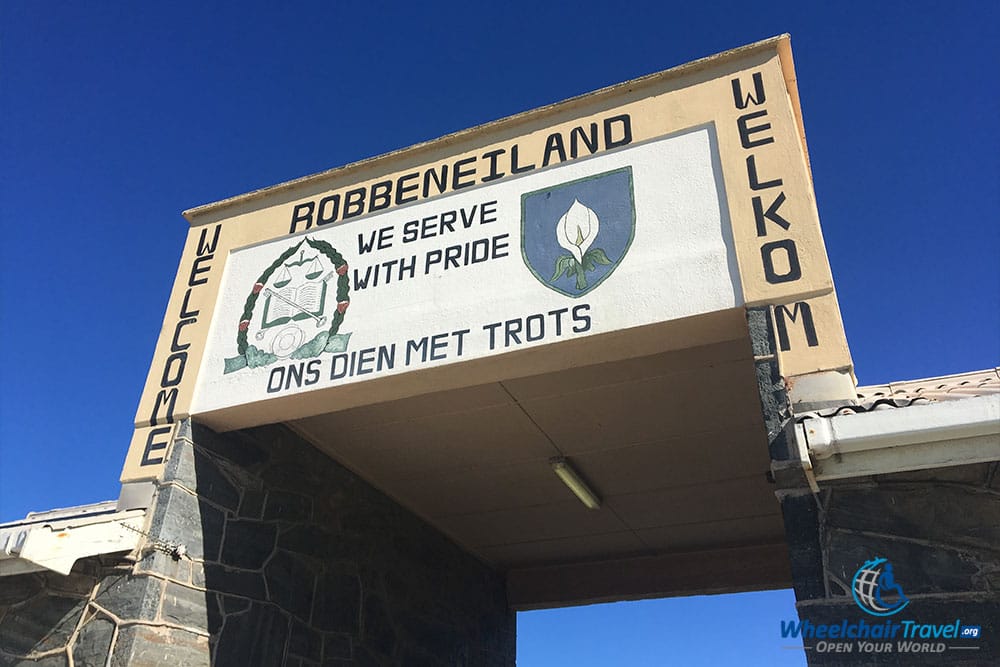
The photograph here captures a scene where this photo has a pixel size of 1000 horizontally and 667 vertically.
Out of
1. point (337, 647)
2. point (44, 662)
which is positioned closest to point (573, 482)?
point (337, 647)

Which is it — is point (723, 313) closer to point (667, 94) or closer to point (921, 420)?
point (921, 420)

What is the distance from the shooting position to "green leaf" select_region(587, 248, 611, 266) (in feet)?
13.9

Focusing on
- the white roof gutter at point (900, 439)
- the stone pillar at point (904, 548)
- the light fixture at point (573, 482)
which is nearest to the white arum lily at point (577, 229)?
the stone pillar at point (904, 548)

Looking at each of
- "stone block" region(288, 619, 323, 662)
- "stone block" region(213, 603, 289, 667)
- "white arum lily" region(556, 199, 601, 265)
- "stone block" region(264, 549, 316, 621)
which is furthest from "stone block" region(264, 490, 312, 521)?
"white arum lily" region(556, 199, 601, 265)

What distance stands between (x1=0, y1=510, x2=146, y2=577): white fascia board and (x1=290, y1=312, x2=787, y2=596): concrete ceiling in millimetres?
1454

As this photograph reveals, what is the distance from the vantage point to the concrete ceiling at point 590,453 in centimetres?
498

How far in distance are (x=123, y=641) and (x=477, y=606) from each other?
4.00m

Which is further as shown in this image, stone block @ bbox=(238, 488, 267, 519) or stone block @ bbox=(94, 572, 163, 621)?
stone block @ bbox=(238, 488, 267, 519)

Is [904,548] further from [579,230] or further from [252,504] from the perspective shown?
[252,504]

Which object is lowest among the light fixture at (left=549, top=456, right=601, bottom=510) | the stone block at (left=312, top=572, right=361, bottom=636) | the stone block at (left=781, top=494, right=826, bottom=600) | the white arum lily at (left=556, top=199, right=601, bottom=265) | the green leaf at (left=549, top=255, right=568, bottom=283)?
the stone block at (left=781, top=494, right=826, bottom=600)

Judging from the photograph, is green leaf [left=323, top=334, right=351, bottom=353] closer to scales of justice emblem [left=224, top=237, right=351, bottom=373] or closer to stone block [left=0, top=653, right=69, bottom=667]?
scales of justice emblem [left=224, top=237, right=351, bottom=373]

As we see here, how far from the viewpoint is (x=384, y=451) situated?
5.91 m

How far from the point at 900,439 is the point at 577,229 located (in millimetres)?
2094

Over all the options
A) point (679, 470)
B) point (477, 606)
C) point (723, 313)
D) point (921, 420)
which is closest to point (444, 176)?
point (723, 313)
